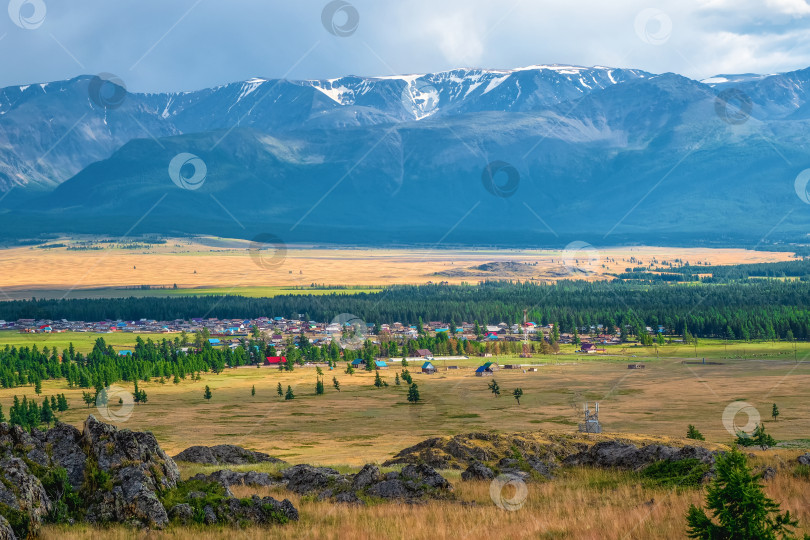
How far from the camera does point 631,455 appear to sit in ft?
90.9

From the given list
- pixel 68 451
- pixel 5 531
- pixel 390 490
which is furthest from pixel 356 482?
pixel 5 531

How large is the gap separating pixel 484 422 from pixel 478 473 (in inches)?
1854

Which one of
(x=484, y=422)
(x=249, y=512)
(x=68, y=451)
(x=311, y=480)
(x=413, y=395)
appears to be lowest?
(x=484, y=422)

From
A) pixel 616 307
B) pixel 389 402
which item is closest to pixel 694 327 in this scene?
pixel 616 307

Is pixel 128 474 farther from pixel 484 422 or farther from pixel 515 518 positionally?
pixel 484 422

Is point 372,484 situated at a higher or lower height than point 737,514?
lower

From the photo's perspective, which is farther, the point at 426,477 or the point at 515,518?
the point at 426,477

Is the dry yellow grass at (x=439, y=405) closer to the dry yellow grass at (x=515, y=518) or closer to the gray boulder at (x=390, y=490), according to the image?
the gray boulder at (x=390, y=490)

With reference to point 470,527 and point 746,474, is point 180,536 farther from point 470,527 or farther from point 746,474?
point 746,474

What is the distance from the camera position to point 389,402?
290 feet

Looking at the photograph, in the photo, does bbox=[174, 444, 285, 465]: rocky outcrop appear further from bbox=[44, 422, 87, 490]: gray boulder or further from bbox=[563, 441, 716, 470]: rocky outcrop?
bbox=[563, 441, 716, 470]: rocky outcrop

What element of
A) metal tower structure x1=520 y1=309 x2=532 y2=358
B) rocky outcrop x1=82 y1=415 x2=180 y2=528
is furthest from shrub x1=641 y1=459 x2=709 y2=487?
metal tower structure x1=520 y1=309 x2=532 y2=358

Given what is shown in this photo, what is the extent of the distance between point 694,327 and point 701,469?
144 meters

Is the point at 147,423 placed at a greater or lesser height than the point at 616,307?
lesser
